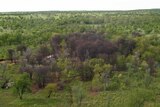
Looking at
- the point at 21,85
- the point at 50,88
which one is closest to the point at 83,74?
the point at 50,88

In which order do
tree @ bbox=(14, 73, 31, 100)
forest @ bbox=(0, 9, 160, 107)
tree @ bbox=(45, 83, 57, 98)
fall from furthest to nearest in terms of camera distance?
tree @ bbox=(45, 83, 57, 98) → tree @ bbox=(14, 73, 31, 100) → forest @ bbox=(0, 9, 160, 107)

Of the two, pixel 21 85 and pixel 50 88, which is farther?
pixel 50 88

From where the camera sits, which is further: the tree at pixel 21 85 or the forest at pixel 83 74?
the tree at pixel 21 85

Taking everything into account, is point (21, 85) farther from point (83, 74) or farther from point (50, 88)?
point (83, 74)

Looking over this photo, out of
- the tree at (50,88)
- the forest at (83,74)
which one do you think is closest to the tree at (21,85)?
the forest at (83,74)

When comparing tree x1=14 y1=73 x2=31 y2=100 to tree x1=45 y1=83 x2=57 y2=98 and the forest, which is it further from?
tree x1=45 y1=83 x2=57 y2=98

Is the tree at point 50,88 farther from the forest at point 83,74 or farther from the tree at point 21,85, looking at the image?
the tree at point 21,85

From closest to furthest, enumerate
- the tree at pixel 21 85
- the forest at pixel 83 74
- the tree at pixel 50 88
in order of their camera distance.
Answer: the forest at pixel 83 74 → the tree at pixel 21 85 → the tree at pixel 50 88

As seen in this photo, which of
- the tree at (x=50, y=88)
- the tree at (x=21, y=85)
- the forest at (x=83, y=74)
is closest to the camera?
the forest at (x=83, y=74)

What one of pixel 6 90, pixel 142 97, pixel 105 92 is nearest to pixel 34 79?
pixel 6 90

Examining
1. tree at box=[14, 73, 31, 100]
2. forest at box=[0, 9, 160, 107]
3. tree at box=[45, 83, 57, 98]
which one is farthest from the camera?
tree at box=[45, 83, 57, 98]

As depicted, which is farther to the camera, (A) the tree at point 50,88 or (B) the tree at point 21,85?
(A) the tree at point 50,88

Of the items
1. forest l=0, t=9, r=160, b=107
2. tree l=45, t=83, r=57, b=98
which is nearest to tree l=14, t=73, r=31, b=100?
forest l=0, t=9, r=160, b=107
